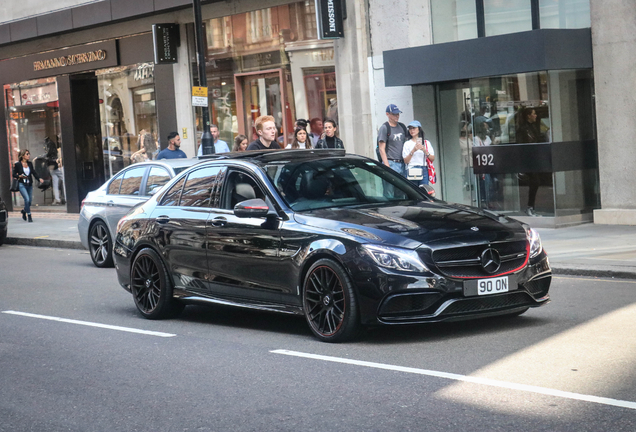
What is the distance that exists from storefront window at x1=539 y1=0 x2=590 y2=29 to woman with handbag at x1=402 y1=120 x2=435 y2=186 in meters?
3.56

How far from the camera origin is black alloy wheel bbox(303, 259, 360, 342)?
7.42 m

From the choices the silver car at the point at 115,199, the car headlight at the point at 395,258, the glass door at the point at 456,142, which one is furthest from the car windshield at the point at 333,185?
the glass door at the point at 456,142

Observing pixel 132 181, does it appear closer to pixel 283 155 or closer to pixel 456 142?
pixel 283 155

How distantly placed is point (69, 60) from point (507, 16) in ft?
48.0

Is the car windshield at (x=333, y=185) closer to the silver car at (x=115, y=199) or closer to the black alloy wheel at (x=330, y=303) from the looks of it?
the black alloy wheel at (x=330, y=303)

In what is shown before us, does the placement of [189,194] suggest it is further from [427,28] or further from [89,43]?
[89,43]

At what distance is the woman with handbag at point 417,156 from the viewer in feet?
48.0

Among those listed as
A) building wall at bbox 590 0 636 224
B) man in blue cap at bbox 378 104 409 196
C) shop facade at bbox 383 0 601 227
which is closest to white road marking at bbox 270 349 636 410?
man in blue cap at bbox 378 104 409 196

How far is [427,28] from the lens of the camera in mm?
18766

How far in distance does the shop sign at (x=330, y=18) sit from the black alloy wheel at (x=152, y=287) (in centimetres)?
1089

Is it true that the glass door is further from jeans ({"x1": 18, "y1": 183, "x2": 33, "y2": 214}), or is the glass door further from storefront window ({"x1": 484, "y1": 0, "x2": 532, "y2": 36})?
jeans ({"x1": 18, "y1": 183, "x2": 33, "y2": 214})

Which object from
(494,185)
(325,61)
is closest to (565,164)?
(494,185)

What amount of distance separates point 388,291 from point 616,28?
10.1 m

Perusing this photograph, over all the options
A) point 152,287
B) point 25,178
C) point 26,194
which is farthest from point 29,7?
point 152,287
